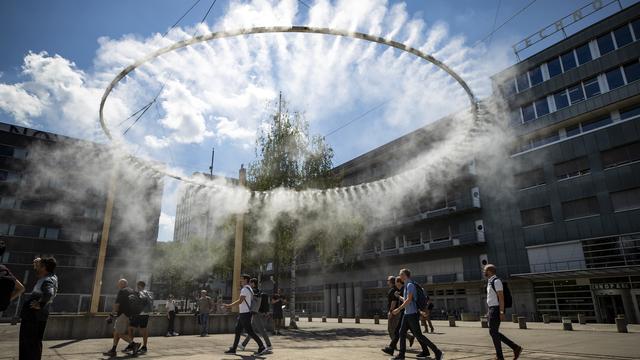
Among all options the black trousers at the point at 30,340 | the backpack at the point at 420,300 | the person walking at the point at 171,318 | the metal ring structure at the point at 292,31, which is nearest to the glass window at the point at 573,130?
the metal ring structure at the point at 292,31

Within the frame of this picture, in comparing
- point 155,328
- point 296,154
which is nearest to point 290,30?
point 155,328

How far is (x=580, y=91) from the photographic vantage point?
30375 mm

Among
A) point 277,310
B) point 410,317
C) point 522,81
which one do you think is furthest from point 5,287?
point 522,81

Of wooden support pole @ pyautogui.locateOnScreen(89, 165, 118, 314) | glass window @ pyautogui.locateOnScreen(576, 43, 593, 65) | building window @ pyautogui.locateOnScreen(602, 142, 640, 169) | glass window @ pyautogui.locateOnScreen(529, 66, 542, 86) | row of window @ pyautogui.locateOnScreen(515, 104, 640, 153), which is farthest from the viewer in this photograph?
glass window @ pyautogui.locateOnScreen(529, 66, 542, 86)

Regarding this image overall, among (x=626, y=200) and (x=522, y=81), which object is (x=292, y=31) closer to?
(x=626, y=200)

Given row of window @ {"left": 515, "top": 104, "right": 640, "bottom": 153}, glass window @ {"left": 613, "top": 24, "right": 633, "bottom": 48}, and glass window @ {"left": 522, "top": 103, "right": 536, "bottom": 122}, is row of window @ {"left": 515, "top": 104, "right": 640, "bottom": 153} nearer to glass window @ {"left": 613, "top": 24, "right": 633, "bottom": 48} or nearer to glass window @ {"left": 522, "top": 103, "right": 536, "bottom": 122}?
glass window @ {"left": 522, "top": 103, "right": 536, "bottom": 122}

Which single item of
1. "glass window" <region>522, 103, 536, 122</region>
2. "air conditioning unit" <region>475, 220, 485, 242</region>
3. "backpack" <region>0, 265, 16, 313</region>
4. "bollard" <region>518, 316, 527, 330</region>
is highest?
"glass window" <region>522, 103, 536, 122</region>

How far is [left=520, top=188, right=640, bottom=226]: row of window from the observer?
2698cm

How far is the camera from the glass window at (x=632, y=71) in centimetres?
2728

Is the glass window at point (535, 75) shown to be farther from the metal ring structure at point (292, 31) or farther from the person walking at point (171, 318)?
the person walking at point (171, 318)

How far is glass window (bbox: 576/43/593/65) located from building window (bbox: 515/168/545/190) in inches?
360

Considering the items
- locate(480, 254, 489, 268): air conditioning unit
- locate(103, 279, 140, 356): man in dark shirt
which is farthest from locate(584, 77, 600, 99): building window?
locate(103, 279, 140, 356): man in dark shirt

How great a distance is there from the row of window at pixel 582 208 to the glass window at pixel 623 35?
1094 cm

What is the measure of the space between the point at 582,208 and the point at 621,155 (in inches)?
183
